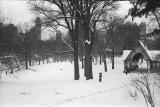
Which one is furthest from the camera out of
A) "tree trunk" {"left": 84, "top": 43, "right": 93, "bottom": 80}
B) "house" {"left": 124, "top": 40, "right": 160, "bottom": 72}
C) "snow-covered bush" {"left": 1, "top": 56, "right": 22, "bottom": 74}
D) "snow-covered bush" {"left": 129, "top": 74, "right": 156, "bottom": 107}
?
"house" {"left": 124, "top": 40, "right": 160, "bottom": 72}

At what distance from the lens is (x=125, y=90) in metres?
15.2

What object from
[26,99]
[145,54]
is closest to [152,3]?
[26,99]

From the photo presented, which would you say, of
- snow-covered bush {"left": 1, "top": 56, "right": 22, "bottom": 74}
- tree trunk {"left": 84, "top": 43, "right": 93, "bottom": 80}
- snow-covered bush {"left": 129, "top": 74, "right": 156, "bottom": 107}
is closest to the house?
tree trunk {"left": 84, "top": 43, "right": 93, "bottom": 80}

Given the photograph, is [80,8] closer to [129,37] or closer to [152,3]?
[152,3]

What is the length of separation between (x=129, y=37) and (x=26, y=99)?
61031mm

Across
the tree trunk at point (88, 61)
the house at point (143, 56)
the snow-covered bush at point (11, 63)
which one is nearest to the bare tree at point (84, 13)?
the tree trunk at point (88, 61)

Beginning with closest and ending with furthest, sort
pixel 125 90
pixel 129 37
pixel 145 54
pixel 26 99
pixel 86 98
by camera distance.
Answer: pixel 26 99
pixel 86 98
pixel 125 90
pixel 145 54
pixel 129 37

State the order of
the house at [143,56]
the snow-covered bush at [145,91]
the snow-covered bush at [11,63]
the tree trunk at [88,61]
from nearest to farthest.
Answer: the snow-covered bush at [145,91]
the snow-covered bush at [11,63]
the tree trunk at [88,61]
the house at [143,56]

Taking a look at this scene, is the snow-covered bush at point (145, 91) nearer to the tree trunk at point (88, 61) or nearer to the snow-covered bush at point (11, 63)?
the tree trunk at point (88, 61)

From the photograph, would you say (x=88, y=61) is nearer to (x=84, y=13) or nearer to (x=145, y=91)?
(x=84, y=13)

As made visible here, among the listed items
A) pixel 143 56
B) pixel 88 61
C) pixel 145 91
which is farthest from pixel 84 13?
pixel 143 56

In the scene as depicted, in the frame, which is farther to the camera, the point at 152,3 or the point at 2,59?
the point at 2,59

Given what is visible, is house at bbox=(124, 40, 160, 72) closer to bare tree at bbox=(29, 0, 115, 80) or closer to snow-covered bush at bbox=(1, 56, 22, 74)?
bare tree at bbox=(29, 0, 115, 80)

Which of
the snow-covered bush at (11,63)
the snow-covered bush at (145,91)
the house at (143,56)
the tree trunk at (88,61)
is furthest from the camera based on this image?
the house at (143,56)
